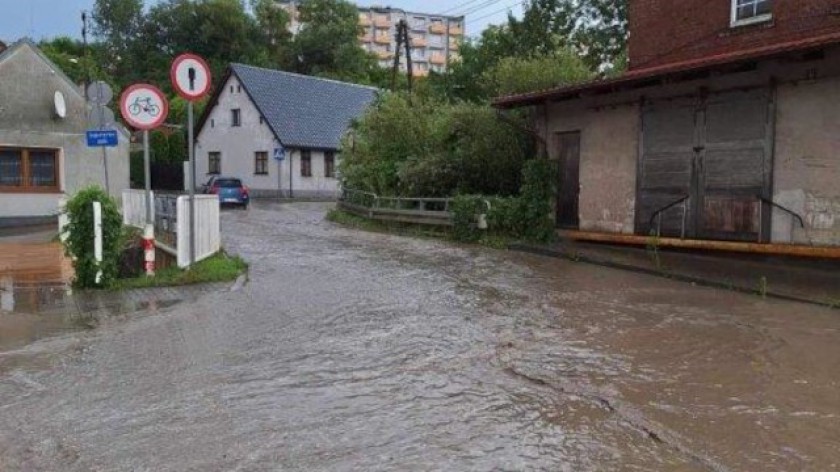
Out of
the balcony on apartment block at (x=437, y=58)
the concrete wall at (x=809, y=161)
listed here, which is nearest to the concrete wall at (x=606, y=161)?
the concrete wall at (x=809, y=161)

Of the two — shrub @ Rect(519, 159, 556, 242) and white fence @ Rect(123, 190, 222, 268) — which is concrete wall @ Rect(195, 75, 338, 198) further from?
white fence @ Rect(123, 190, 222, 268)

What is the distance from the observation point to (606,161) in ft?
53.9

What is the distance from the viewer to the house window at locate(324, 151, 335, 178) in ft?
152

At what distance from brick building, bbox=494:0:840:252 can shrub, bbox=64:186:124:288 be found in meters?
9.60

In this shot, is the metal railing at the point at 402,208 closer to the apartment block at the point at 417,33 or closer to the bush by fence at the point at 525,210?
the bush by fence at the point at 525,210

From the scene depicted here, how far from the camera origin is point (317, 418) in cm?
531

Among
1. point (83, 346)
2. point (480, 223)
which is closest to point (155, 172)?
point (480, 223)

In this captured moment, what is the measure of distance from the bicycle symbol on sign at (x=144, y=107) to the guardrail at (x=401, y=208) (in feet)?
32.5

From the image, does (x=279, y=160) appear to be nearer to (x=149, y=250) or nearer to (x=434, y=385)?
(x=149, y=250)

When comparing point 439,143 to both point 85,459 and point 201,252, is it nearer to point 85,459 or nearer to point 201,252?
point 201,252

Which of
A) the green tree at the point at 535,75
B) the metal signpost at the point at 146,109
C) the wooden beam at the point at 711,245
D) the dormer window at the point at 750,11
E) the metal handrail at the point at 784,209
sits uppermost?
the dormer window at the point at 750,11

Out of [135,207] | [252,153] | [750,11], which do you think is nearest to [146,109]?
[135,207]

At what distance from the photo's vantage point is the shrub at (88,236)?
10562 mm

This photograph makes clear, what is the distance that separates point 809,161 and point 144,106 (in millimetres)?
10604
